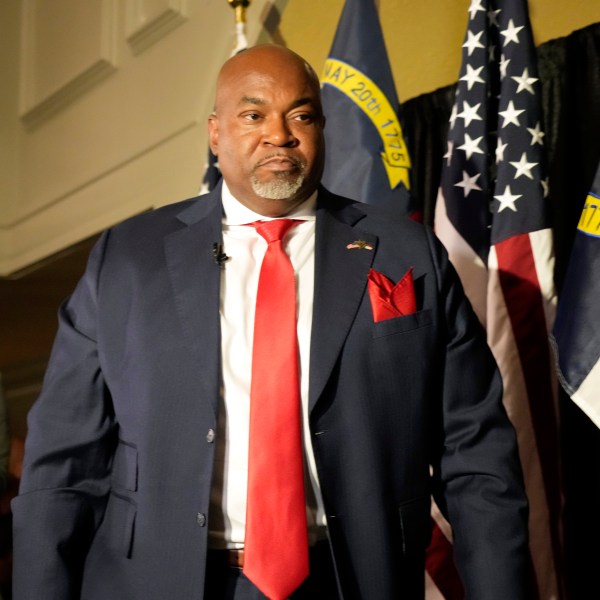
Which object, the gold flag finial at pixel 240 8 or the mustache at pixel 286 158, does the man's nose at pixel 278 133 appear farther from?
the gold flag finial at pixel 240 8

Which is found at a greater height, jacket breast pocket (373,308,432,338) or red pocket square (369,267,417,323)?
red pocket square (369,267,417,323)

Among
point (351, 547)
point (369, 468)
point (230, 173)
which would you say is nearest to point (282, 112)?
point (230, 173)

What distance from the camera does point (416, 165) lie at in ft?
9.44

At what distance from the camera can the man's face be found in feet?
5.38

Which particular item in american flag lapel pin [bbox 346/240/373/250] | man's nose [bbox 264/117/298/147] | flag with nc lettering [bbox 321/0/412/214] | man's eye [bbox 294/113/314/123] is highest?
flag with nc lettering [bbox 321/0/412/214]

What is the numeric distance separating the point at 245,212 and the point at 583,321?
2.57ft

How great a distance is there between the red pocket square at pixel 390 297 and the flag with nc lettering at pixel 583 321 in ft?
1.89

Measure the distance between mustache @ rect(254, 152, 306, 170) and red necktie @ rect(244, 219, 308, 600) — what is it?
284 mm

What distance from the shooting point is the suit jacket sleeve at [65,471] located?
5.04ft

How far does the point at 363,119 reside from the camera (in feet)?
8.57

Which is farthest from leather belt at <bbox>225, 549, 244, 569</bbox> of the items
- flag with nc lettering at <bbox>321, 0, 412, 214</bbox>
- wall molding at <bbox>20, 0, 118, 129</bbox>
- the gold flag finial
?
wall molding at <bbox>20, 0, 118, 129</bbox>

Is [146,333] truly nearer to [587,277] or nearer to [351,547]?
[351,547]

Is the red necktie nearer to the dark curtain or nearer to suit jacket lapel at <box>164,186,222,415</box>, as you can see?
suit jacket lapel at <box>164,186,222,415</box>

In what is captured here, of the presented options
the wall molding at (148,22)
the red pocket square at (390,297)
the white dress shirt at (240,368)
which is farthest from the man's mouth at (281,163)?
the wall molding at (148,22)
